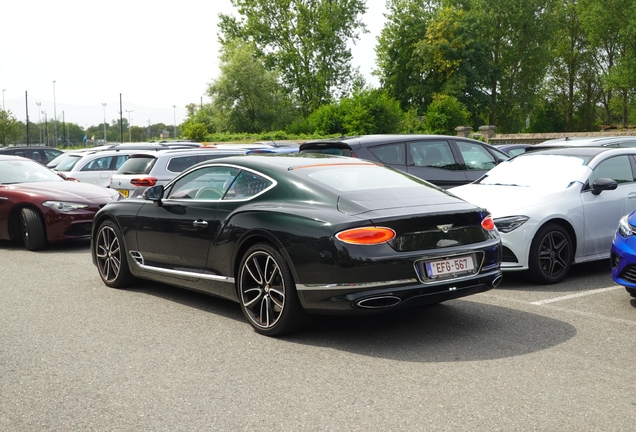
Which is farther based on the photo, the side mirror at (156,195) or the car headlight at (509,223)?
the car headlight at (509,223)

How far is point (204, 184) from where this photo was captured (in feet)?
23.6

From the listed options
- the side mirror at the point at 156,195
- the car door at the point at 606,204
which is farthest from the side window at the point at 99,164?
the car door at the point at 606,204

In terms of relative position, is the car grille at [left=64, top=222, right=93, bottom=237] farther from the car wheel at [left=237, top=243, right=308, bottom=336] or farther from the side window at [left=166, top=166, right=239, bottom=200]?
the car wheel at [left=237, top=243, right=308, bottom=336]

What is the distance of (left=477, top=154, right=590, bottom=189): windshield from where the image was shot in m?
8.95

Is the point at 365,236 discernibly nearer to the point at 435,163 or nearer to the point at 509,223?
the point at 509,223

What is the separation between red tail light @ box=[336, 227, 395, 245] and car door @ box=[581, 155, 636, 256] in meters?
3.91

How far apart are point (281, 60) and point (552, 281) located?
61.2 m

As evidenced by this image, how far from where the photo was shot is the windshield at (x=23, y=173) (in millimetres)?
12922

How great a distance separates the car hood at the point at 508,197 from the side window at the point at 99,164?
12.8 metres

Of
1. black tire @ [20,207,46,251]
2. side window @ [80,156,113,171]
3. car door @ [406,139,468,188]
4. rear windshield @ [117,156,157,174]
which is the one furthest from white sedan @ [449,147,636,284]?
side window @ [80,156,113,171]

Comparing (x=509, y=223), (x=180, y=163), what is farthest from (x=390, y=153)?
(x=180, y=163)

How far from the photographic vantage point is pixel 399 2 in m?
65.3

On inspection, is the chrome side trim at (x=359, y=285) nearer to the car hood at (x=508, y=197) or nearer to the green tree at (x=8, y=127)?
the car hood at (x=508, y=197)

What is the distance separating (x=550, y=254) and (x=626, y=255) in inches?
52.1
